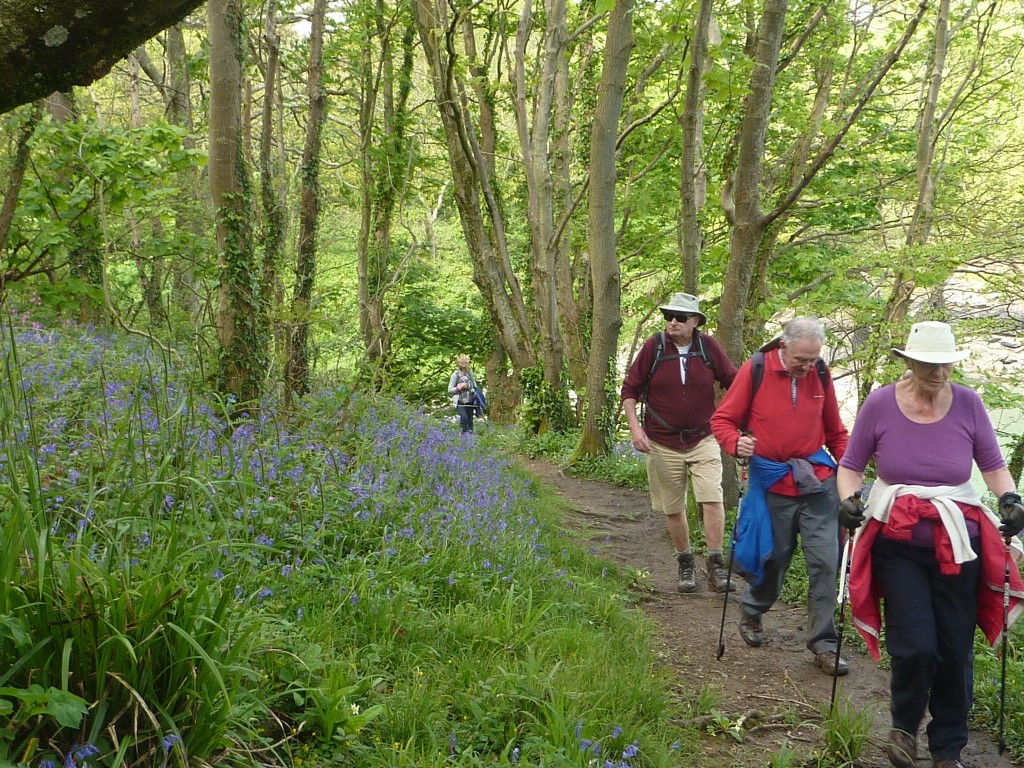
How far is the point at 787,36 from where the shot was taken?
13.4m

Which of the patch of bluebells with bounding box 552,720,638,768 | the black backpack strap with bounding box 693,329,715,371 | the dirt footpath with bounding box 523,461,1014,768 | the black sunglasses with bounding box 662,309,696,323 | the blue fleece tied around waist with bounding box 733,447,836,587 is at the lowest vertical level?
the dirt footpath with bounding box 523,461,1014,768

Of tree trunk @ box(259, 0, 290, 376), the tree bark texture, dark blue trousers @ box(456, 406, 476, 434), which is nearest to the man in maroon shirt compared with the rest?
tree trunk @ box(259, 0, 290, 376)

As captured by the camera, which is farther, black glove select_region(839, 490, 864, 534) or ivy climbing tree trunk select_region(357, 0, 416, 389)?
ivy climbing tree trunk select_region(357, 0, 416, 389)

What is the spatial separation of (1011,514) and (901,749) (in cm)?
132

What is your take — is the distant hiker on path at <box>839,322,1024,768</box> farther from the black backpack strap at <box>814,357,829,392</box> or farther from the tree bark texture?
the tree bark texture

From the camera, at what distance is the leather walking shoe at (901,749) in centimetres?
416

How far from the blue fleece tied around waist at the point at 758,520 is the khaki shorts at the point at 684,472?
127 centimetres

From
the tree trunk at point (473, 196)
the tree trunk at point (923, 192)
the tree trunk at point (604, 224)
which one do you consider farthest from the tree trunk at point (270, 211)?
the tree trunk at point (923, 192)

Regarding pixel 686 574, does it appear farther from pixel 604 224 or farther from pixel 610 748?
pixel 604 224

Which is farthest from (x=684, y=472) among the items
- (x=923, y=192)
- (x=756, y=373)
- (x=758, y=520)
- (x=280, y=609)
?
(x=923, y=192)

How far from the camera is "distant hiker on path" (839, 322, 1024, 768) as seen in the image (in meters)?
4.09

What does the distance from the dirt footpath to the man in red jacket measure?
32 centimetres

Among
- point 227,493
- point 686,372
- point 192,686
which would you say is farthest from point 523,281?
point 192,686

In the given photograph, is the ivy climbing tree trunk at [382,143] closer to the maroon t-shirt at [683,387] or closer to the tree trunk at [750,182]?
the tree trunk at [750,182]
